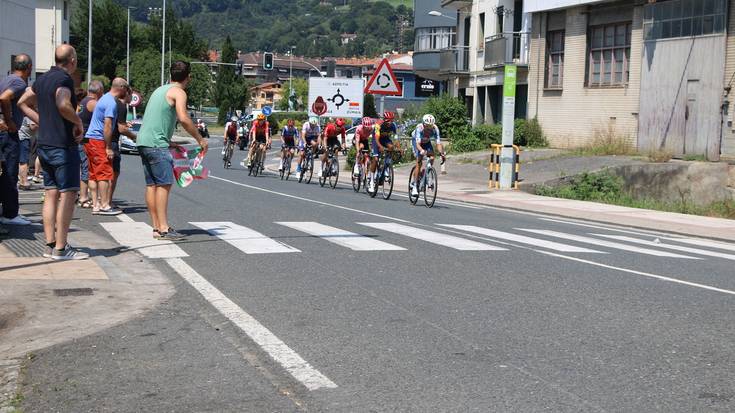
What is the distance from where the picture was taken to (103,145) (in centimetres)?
1447

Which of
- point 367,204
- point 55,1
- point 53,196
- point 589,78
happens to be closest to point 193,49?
point 55,1

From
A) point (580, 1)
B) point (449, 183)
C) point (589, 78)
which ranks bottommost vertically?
point (449, 183)

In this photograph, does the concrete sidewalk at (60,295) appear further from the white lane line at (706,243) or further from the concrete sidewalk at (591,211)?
the concrete sidewalk at (591,211)

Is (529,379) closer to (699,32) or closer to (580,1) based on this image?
(699,32)

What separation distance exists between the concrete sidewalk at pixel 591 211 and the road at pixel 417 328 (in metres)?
4.43

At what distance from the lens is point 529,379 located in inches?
232

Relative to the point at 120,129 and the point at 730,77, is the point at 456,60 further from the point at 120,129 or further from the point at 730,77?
the point at 120,129

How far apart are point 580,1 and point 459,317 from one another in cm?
2844

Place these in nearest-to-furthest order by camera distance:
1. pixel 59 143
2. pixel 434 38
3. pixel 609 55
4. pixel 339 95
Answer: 1. pixel 59 143
2. pixel 609 55
3. pixel 339 95
4. pixel 434 38

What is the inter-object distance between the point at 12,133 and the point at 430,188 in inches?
372

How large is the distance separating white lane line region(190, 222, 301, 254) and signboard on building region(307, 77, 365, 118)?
92.6ft

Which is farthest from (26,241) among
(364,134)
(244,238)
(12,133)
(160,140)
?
(364,134)

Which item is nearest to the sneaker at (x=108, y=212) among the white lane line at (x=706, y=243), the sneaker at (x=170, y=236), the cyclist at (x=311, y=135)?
the sneaker at (x=170, y=236)

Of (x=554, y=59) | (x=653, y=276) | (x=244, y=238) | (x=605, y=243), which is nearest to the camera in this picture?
(x=653, y=276)
